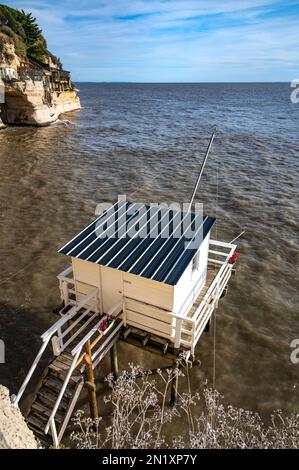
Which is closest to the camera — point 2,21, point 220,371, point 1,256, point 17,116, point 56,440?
point 56,440

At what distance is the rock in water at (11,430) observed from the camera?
7711 millimetres

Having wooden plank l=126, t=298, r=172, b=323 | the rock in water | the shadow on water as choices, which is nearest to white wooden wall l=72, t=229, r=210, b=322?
wooden plank l=126, t=298, r=172, b=323

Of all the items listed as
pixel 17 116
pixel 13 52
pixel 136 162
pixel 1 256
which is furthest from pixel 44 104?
pixel 1 256

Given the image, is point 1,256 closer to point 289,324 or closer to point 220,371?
point 220,371

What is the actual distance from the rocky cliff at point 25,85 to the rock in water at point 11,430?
5788 cm

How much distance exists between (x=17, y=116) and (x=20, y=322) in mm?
56482

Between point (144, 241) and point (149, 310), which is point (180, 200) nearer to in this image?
point (144, 241)

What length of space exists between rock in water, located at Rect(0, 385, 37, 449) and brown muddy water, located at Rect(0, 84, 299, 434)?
19.5 feet

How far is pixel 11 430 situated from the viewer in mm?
8328

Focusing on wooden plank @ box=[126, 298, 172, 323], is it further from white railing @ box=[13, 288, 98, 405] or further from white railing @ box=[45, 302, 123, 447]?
white railing @ box=[13, 288, 98, 405]

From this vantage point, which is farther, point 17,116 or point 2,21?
point 2,21
